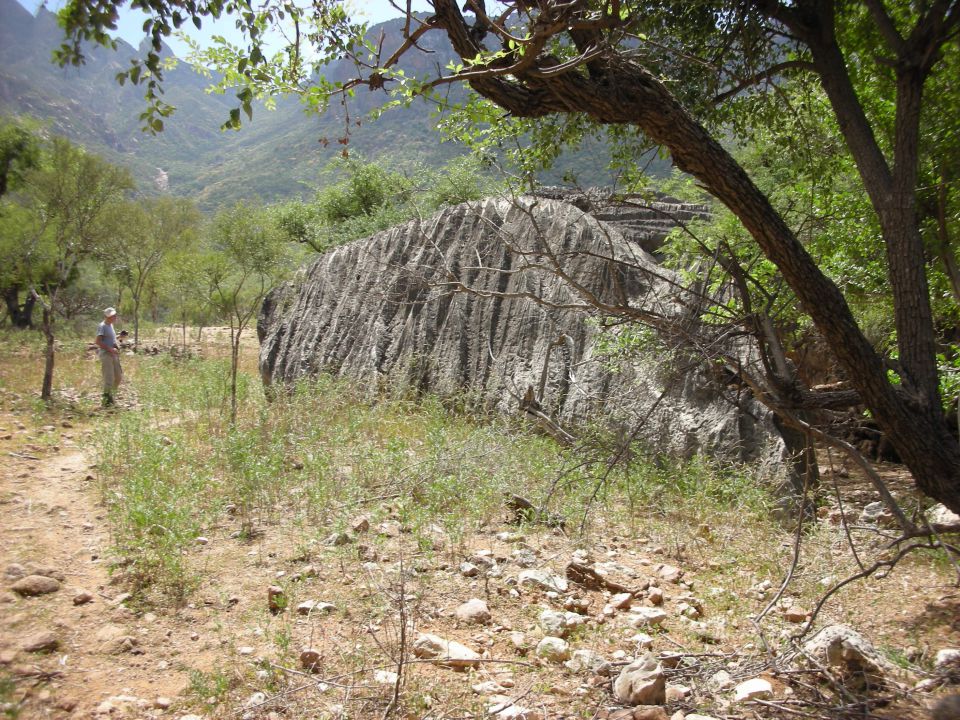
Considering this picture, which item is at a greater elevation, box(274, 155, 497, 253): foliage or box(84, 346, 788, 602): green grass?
box(274, 155, 497, 253): foliage

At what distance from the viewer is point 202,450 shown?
721 centimetres

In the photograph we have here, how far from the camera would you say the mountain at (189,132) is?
173 feet

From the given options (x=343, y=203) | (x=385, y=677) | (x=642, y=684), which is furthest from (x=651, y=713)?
(x=343, y=203)

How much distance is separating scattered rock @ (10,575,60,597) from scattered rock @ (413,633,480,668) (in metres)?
2.47

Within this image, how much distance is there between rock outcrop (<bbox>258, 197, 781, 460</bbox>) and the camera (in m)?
6.45

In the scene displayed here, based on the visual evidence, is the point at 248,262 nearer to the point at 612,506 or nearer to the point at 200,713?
the point at 612,506

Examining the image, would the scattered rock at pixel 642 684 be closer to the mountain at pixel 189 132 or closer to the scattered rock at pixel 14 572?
the scattered rock at pixel 14 572

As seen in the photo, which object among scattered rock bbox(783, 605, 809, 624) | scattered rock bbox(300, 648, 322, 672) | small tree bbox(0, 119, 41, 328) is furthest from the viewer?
small tree bbox(0, 119, 41, 328)

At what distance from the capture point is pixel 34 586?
3.91 m

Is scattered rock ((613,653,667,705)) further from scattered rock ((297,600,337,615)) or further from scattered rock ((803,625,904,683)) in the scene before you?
scattered rock ((297,600,337,615))

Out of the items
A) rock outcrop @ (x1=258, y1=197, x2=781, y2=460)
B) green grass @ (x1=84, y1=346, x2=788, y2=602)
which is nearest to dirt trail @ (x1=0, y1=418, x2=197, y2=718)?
green grass @ (x1=84, y1=346, x2=788, y2=602)

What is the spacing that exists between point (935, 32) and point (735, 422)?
12.7 ft

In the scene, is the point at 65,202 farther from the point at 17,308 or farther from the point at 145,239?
the point at 17,308

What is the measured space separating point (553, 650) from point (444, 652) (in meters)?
0.53
